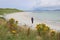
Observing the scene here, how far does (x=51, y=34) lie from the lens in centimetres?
368

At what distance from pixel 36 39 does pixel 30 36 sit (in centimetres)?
20

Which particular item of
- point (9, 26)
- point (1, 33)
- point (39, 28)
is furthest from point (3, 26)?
point (39, 28)

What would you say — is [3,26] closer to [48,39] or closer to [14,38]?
[14,38]

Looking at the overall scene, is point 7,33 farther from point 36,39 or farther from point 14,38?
point 36,39

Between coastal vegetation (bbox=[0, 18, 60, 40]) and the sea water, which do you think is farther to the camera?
the sea water

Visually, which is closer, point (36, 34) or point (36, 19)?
point (36, 34)

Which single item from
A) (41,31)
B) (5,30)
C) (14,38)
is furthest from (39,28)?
(5,30)

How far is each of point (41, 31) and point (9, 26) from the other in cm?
79

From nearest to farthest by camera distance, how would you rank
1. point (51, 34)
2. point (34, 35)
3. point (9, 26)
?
1. point (51, 34)
2. point (34, 35)
3. point (9, 26)

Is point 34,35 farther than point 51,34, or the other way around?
point 34,35

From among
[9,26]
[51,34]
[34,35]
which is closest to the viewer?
[51,34]

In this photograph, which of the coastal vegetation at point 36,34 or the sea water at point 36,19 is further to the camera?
Answer: the sea water at point 36,19

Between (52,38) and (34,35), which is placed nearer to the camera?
(52,38)

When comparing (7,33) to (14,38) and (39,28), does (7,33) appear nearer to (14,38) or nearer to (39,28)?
(14,38)
